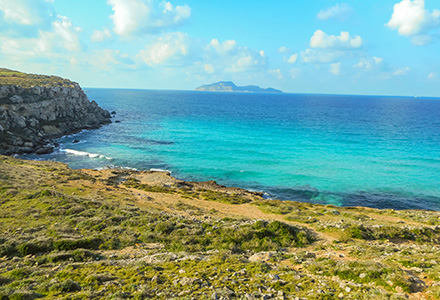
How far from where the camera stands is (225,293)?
36.8ft

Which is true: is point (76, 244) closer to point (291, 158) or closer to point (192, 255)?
point (192, 255)

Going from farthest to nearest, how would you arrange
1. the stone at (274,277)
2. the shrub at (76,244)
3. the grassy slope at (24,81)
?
the grassy slope at (24,81) → the shrub at (76,244) → the stone at (274,277)

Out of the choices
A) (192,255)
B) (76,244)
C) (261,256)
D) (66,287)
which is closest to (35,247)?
(76,244)

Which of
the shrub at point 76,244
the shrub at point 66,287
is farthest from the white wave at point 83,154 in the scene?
the shrub at point 66,287

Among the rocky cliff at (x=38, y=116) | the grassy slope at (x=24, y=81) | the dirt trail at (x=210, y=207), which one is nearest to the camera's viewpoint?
the dirt trail at (x=210, y=207)

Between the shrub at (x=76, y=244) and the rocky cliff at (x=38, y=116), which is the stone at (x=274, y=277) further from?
the rocky cliff at (x=38, y=116)

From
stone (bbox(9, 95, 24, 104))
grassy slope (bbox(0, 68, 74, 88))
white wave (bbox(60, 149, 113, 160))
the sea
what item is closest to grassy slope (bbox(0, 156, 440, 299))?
the sea

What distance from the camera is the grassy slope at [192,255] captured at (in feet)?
38.2

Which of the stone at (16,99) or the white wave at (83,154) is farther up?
the stone at (16,99)

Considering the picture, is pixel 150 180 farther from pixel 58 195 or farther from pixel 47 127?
pixel 47 127

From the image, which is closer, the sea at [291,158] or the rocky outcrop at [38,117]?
the sea at [291,158]

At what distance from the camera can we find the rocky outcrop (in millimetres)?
63562

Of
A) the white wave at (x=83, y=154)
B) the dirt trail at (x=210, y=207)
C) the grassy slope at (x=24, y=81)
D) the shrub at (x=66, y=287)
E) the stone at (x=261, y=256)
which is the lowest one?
the dirt trail at (x=210, y=207)

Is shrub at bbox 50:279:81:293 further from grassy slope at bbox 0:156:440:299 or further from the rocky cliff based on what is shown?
the rocky cliff
